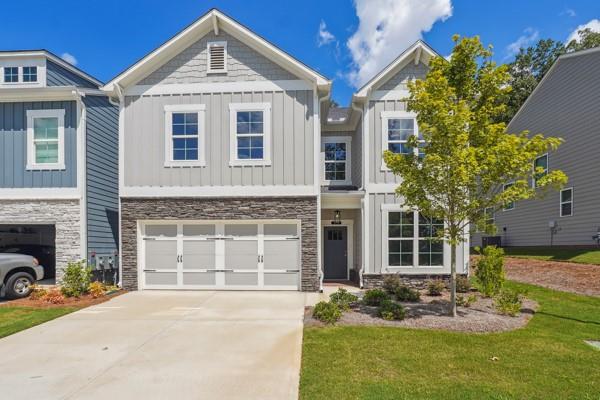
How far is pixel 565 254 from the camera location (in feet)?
48.8

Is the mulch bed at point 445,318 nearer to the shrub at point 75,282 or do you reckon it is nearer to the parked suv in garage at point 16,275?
the shrub at point 75,282

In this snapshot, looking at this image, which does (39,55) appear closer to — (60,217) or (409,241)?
(60,217)

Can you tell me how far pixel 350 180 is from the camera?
13711 mm

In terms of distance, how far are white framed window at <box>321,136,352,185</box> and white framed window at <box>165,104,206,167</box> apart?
482 cm

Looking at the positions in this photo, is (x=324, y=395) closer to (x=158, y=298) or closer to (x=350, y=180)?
(x=158, y=298)

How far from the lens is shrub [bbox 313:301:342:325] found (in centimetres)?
737

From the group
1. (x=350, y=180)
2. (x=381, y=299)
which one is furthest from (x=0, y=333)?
(x=350, y=180)

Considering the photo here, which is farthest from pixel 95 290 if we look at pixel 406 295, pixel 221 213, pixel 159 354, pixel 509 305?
pixel 509 305

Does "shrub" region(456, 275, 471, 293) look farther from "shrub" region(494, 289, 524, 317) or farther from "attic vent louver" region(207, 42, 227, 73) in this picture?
"attic vent louver" region(207, 42, 227, 73)

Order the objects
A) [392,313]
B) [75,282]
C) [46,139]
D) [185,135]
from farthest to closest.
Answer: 1. [46,139]
2. [185,135]
3. [75,282]
4. [392,313]

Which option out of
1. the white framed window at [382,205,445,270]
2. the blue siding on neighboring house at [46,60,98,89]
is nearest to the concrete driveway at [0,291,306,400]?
the white framed window at [382,205,445,270]

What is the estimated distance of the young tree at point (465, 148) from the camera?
7078mm

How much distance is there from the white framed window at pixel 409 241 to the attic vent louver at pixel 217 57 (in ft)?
22.3

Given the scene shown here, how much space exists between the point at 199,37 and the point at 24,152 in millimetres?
6859
